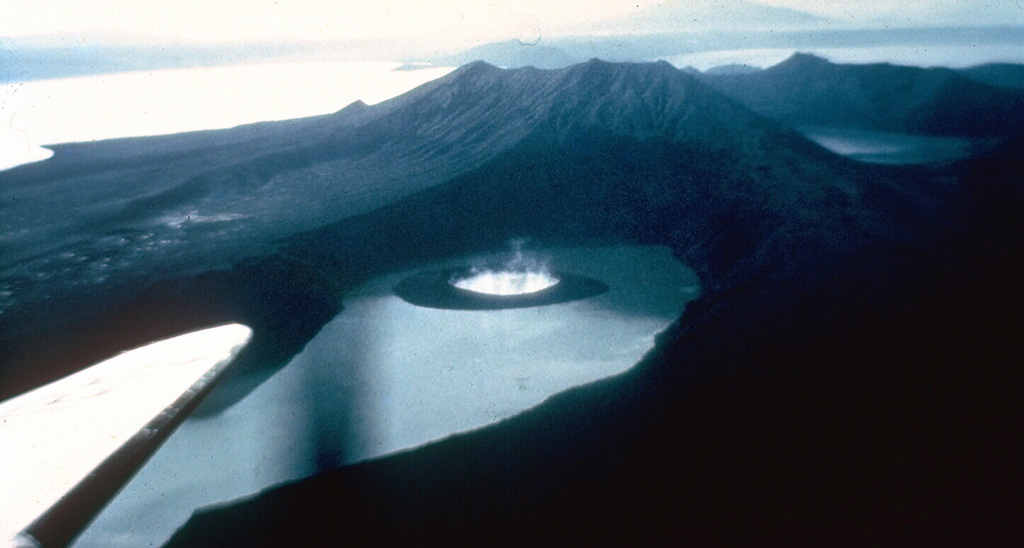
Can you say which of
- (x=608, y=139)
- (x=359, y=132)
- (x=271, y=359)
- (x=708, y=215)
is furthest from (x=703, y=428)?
(x=359, y=132)

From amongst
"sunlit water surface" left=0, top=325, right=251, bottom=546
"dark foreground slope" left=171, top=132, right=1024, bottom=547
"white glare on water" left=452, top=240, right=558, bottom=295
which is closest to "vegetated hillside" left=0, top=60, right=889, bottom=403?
"sunlit water surface" left=0, top=325, right=251, bottom=546

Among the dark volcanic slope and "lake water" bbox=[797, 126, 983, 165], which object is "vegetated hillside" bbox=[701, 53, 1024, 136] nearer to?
"lake water" bbox=[797, 126, 983, 165]

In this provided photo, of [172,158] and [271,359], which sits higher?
[172,158]

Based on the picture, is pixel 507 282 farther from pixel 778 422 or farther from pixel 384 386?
pixel 778 422

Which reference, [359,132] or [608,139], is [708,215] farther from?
[359,132]

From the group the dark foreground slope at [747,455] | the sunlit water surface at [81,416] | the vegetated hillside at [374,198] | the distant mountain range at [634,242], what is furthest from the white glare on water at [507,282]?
the sunlit water surface at [81,416]

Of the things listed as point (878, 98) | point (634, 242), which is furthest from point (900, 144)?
point (634, 242)
